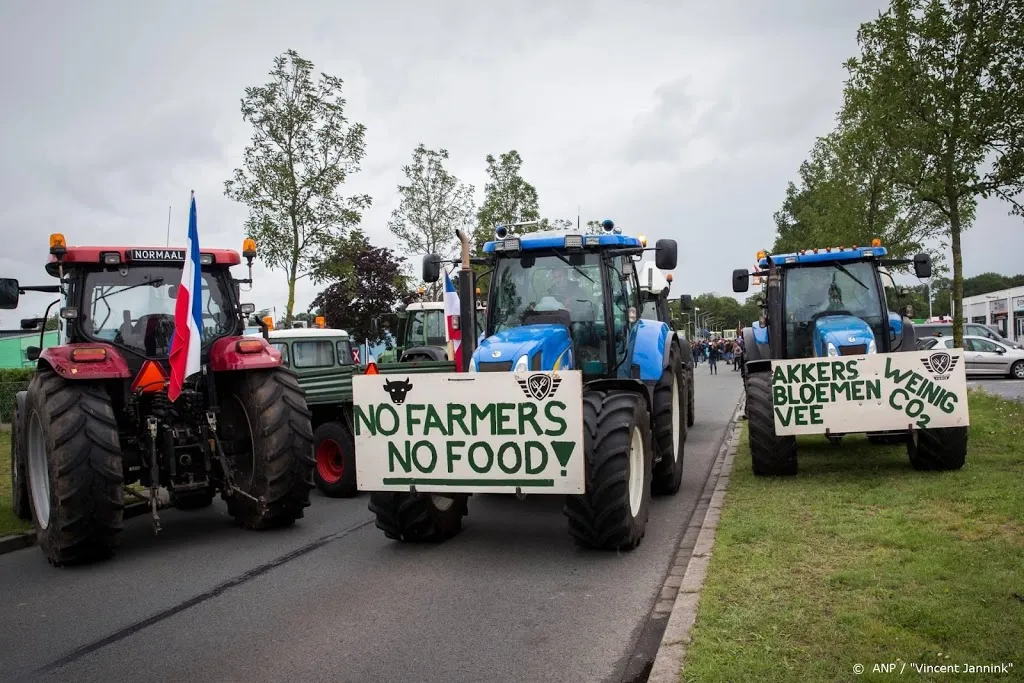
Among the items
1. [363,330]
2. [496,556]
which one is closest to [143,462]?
[496,556]

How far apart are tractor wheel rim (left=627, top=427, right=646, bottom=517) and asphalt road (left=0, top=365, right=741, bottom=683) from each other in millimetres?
365

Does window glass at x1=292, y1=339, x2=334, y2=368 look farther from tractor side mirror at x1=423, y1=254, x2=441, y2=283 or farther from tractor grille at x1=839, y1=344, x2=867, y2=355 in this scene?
tractor grille at x1=839, y1=344, x2=867, y2=355

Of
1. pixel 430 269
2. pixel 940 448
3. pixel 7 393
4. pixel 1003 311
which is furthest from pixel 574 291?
pixel 1003 311

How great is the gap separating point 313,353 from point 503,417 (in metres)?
8.51

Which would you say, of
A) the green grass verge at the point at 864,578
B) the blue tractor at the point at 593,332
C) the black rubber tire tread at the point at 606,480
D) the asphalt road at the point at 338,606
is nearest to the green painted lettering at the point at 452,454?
the blue tractor at the point at 593,332

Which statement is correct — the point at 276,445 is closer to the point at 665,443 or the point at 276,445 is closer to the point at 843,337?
the point at 665,443

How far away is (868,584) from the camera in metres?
5.43

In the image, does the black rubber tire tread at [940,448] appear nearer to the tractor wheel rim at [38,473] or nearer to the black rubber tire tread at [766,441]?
the black rubber tire tread at [766,441]

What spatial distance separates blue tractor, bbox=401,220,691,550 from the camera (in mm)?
7449

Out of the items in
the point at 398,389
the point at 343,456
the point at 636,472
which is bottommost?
the point at 343,456

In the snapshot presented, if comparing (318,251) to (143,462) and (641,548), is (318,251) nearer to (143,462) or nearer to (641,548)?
(143,462)

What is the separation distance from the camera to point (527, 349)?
771 cm

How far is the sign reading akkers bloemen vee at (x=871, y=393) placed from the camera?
29.2ft

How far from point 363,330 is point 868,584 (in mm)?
22538
